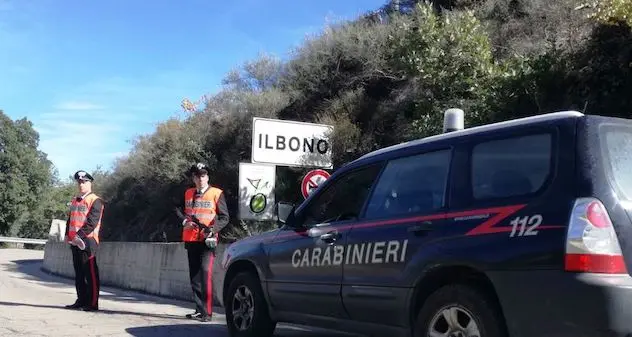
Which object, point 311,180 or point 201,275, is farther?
point 311,180

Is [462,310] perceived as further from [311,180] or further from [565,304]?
[311,180]

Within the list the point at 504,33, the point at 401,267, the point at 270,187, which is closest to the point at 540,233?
the point at 401,267

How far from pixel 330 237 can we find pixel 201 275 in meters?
3.42

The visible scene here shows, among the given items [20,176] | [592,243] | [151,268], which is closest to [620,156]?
[592,243]

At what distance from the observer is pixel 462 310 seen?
14.2 feet

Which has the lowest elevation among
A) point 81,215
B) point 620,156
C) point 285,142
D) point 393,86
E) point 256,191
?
point 81,215

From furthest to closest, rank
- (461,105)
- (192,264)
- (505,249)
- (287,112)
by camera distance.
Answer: (287,112) → (461,105) → (192,264) → (505,249)

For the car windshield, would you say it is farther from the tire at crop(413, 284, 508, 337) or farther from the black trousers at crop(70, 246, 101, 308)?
the black trousers at crop(70, 246, 101, 308)

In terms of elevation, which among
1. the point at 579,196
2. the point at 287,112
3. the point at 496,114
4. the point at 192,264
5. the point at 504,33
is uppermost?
the point at 504,33

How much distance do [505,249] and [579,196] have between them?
1.81ft

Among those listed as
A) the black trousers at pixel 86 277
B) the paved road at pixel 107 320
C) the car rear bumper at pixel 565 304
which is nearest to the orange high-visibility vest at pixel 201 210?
the paved road at pixel 107 320

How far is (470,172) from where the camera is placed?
15.4 feet

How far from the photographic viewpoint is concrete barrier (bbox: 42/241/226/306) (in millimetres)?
11779

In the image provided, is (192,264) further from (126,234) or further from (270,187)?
(126,234)
